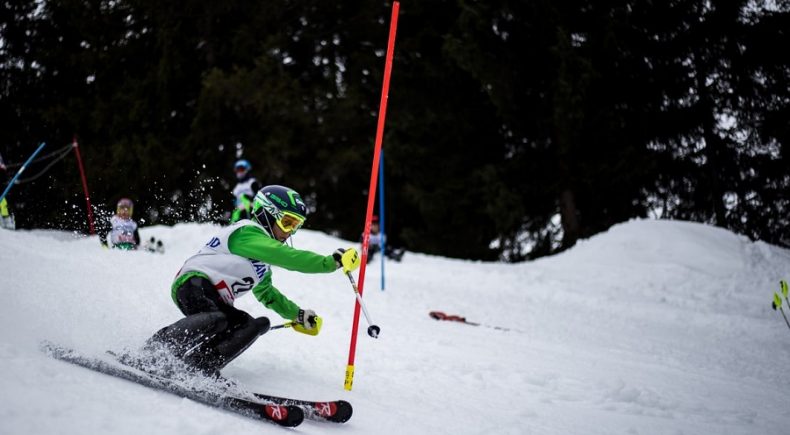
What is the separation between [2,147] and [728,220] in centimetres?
2418

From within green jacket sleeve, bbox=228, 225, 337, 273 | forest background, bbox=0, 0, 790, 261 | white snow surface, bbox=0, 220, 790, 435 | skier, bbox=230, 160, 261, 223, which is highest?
forest background, bbox=0, 0, 790, 261

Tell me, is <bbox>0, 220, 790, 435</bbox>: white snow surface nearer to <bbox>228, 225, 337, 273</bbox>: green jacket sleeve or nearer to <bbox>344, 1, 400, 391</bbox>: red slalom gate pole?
<bbox>344, 1, 400, 391</bbox>: red slalom gate pole

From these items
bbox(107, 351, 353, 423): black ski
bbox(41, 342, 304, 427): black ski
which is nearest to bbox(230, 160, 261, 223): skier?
bbox(41, 342, 304, 427): black ski

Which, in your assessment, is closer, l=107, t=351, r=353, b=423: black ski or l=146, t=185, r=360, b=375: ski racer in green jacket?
l=107, t=351, r=353, b=423: black ski

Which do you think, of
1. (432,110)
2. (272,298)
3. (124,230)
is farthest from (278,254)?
(432,110)

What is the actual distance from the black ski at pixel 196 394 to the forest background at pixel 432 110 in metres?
6.64

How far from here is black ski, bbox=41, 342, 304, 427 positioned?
10.3 ft

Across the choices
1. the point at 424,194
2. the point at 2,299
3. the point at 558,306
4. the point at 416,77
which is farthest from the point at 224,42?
the point at 2,299

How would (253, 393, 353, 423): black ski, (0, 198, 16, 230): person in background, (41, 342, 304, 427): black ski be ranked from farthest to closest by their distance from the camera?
(0, 198, 16, 230): person in background
(253, 393, 353, 423): black ski
(41, 342, 304, 427): black ski

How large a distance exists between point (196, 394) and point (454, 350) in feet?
10.3

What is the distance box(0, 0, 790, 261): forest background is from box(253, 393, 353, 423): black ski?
7089mm

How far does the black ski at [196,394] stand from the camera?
10.3 ft

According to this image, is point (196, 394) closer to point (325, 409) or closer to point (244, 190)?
point (325, 409)

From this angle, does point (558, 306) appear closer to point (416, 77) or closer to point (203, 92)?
point (416, 77)
